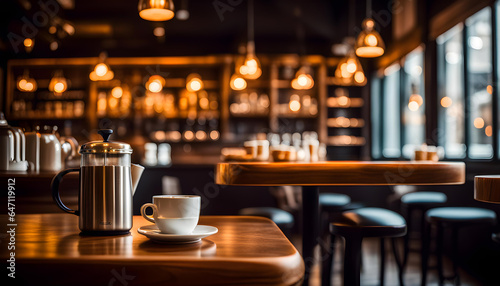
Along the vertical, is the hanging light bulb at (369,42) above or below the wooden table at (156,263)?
above

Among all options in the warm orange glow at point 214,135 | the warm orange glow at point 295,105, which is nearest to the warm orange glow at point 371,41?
the warm orange glow at point 295,105

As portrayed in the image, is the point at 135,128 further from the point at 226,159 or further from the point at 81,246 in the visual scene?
the point at 81,246

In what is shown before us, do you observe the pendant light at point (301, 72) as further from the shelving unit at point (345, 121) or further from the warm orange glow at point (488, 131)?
the warm orange glow at point (488, 131)

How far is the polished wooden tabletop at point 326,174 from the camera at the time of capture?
1.96 m

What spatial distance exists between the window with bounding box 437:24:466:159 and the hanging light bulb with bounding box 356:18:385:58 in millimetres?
1810

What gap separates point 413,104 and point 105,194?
552 cm

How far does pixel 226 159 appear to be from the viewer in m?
2.83

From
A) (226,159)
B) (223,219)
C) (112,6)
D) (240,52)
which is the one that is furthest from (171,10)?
(240,52)

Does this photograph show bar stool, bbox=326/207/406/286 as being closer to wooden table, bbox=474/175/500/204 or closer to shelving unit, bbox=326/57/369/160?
wooden table, bbox=474/175/500/204

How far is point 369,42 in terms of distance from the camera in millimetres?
3547

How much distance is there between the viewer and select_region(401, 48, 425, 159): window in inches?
240

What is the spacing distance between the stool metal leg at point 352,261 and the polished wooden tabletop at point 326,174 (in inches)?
13.0

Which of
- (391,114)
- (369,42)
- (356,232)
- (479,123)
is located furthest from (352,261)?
(391,114)

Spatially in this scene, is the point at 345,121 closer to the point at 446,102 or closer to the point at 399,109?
the point at 399,109
